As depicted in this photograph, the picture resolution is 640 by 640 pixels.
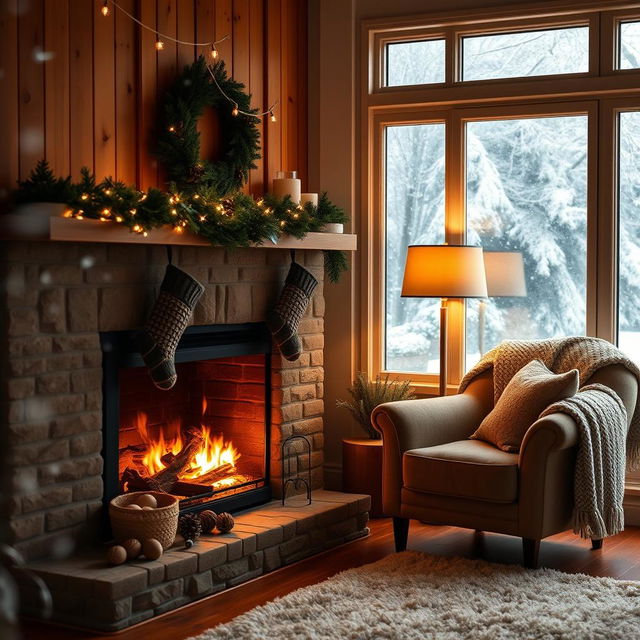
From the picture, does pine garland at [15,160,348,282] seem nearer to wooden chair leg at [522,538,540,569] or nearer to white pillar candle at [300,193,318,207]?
white pillar candle at [300,193,318,207]

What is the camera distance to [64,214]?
3143 mm

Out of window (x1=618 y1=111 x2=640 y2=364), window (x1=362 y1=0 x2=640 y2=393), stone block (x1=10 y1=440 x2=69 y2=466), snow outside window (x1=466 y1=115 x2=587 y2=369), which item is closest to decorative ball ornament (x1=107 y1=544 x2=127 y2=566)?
stone block (x1=10 y1=440 x2=69 y2=466)

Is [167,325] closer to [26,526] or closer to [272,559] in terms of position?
[26,526]

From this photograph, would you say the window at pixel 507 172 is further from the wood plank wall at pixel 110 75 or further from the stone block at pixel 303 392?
the wood plank wall at pixel 110 75

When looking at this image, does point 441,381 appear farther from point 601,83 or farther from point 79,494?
point 79,494

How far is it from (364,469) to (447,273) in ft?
3.53

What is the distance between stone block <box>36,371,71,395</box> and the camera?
3.22 m

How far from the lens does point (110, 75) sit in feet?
11.8

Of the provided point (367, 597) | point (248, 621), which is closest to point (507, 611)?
point (367, 597)

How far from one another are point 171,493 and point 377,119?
7.81 feet

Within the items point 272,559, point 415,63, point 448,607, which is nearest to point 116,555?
point 272,559

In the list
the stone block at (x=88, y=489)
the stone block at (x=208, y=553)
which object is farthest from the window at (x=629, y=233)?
the stone block at (x=88, y=489)

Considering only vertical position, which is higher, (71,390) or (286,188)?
(286,188)

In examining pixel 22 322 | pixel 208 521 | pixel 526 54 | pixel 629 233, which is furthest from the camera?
pixel 526 54
